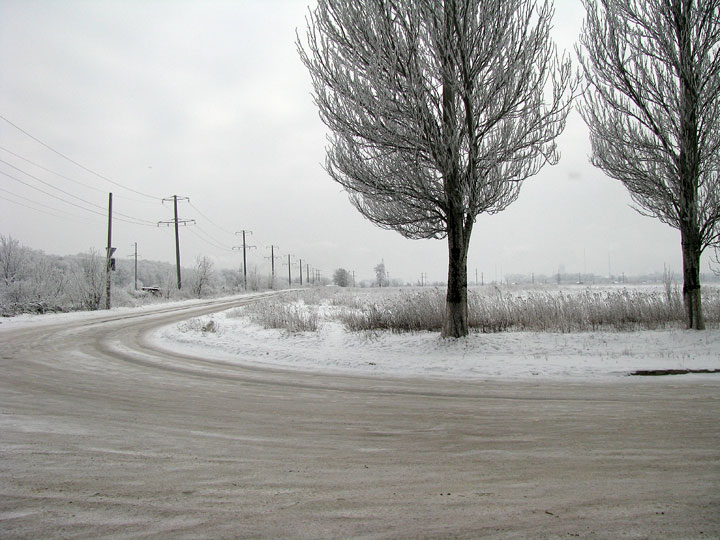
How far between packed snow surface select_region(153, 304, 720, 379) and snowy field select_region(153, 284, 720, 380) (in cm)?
2

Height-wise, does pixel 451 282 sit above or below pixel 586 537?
above

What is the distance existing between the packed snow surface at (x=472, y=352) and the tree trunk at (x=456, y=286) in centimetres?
41

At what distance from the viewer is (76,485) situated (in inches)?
111

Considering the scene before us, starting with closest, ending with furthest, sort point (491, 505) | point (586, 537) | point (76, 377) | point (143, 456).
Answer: point (586, 537) → point (491, 505) → point (143, 456) → point (76, 377)

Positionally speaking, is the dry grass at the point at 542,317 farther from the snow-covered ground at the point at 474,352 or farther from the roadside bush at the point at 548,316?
the snow-covered ground at the point at 474,352

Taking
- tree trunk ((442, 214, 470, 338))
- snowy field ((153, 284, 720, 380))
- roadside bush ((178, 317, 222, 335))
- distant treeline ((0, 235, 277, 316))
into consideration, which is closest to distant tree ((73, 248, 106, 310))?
distant treeline ((0, 235, 277, 316))

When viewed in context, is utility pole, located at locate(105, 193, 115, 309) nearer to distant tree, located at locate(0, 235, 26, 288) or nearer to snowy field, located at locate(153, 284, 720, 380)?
distant tree, located at locate(0, 235, 26, 288)

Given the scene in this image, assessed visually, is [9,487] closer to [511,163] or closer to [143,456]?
[143,456]

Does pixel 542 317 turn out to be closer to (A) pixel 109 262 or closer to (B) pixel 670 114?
(B) pixel 670 114

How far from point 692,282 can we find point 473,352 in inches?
253

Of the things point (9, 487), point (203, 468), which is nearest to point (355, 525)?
point (203, 468)

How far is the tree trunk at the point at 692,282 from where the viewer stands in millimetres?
10748

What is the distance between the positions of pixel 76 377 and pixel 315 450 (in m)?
5.48

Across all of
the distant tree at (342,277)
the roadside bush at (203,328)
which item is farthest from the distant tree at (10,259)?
the distant tree at (342,277)
